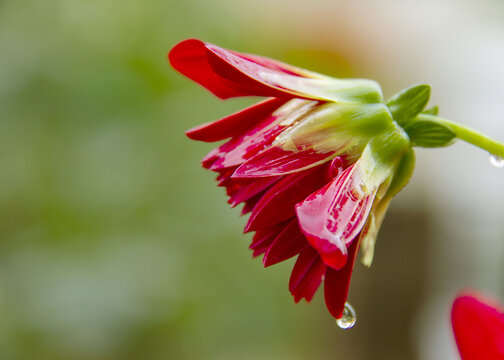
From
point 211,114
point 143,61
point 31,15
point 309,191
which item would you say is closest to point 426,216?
point 211,114

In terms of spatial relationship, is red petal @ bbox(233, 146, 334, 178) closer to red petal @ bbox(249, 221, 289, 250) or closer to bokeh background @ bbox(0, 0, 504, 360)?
red petal @ bbox(249, 221, 289, 250)

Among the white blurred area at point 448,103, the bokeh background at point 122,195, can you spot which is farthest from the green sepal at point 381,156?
the white blurred area at point 448,103

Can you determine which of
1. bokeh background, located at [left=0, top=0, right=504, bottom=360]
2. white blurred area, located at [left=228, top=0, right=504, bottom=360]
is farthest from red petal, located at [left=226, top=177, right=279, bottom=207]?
white blurred area, located at [left=228, top=0, right=504, bottom=360]

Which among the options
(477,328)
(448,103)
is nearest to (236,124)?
(477,328)

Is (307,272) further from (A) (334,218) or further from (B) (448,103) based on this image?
(B) (448,103)

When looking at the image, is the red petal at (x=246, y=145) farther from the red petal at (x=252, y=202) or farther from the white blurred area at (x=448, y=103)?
the white blurred area at (x=448, y=103)

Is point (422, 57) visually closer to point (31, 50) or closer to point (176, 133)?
point (176, 133)
